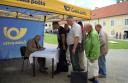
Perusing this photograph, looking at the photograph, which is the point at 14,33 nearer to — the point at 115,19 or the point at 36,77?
the point at 36,77

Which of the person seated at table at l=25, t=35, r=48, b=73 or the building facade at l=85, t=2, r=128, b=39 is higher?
the building facade at l=85, t=2, r=128, b=39

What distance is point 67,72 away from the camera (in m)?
10.9

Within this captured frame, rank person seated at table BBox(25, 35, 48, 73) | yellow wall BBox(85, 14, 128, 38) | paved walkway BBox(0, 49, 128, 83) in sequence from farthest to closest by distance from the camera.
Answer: yellow wall BBox(85, 14, 128, 38) < person seated at table BBox(25, 35, 48, 73) < paved walkway BBox(0, 49, 128, 83)

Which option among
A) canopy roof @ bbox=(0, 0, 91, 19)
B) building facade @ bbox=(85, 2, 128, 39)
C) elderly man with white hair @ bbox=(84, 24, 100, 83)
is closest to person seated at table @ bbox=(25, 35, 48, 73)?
canopy roof @ bbox=(0, 0, 91, 19)

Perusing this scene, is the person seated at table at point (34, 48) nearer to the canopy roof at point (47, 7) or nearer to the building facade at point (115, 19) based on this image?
the canopy roof at point (47, 7)

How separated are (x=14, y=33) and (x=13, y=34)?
0.09m

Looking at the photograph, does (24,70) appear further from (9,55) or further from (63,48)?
(9,55)

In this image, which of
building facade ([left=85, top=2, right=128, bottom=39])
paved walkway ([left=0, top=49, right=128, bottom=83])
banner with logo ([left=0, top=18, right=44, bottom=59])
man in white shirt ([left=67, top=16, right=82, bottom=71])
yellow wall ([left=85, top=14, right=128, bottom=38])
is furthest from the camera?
yellow wall ([left=85, top=14, right=128, bottom=38])

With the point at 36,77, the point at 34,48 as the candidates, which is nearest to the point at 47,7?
the point at 34,48

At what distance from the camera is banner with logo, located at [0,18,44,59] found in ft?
45.3

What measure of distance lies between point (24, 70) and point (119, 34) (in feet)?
191

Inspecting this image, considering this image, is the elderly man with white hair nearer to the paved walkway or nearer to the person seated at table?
the paved walkway

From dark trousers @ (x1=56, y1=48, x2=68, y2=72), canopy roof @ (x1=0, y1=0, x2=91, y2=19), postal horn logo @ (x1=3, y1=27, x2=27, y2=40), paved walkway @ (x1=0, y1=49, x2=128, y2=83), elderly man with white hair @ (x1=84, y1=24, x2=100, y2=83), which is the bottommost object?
paved walkway @ (x1=0, y1=49, x2=128, y2=83)

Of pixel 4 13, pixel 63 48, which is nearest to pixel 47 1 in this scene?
pixel 63 48
